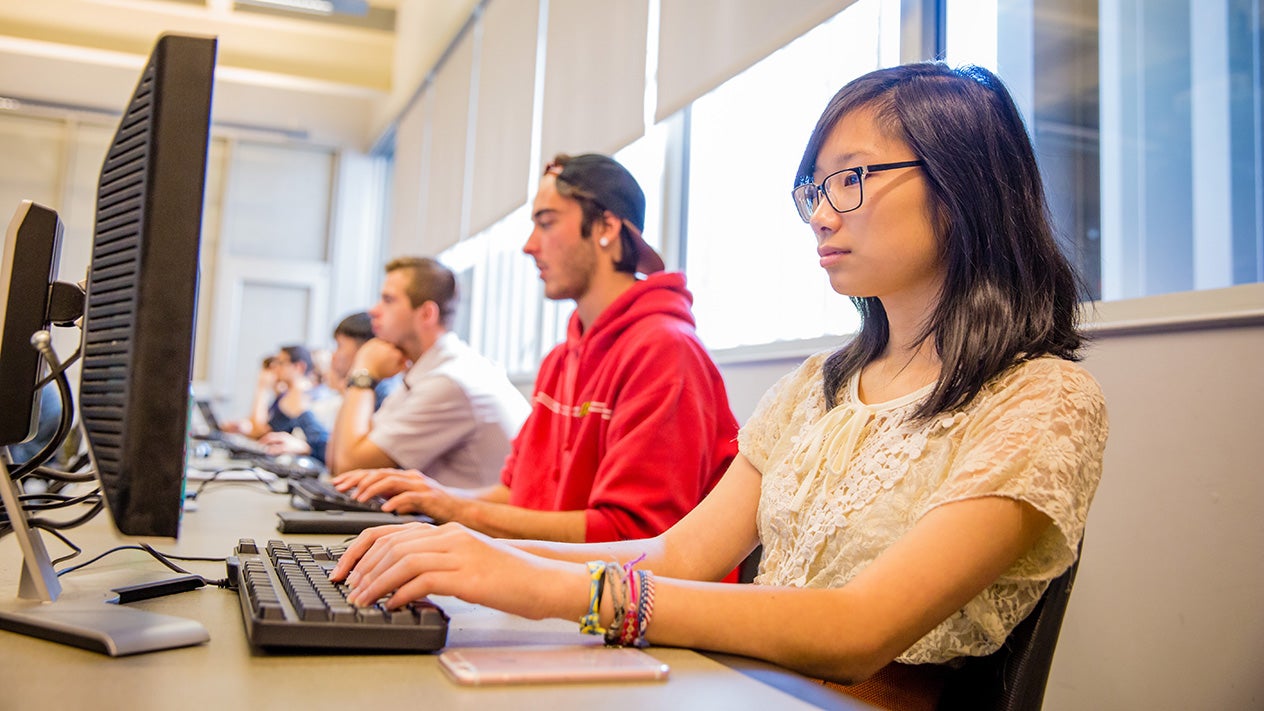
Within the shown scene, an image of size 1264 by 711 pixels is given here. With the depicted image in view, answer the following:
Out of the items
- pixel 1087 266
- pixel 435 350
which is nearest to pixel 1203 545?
pixel 1087 266

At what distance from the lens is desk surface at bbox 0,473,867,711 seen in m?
0.60

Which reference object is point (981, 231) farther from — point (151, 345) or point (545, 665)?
point (151, 345)

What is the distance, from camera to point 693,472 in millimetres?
1606

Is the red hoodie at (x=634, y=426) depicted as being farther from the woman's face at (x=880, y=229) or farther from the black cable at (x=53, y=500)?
the black cable at (x=53, y=500)

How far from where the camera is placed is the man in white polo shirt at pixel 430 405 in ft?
8.75

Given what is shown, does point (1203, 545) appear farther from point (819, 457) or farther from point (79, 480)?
point (79, 480)

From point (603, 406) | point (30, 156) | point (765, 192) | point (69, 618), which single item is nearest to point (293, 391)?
point (30, 156)

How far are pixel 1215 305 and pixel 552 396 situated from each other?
Result: 4.40 feet

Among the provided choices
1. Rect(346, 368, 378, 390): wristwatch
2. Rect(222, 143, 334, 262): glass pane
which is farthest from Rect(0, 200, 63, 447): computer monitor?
Rect(222, 143, 334, 262): glass pane

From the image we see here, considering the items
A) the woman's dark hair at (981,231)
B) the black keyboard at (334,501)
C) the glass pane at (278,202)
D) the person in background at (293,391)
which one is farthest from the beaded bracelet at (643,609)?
the glass pane at (278,202)

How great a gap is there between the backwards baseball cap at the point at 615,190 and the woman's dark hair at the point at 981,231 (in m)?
1.06

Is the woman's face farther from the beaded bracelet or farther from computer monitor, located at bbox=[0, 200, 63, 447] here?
computer monitor, located at bbox=[0, 200, 63, 447]

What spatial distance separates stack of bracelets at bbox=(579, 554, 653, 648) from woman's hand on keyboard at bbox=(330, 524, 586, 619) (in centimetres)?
1

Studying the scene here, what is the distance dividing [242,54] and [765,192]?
5798mm
